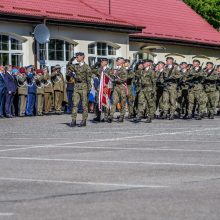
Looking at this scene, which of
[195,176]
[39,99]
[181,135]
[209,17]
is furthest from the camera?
[209,17]

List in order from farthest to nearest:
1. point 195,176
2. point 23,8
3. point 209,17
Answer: point 209,17 → point 23,8 → point 195,176

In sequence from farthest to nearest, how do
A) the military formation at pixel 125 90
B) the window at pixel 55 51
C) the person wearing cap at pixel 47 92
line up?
the window at pixel 55 51, the person wearing cap at pixel 47 92, the military formation at pixel 125 90

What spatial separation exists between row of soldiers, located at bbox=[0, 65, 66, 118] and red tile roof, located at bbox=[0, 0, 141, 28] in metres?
3.52

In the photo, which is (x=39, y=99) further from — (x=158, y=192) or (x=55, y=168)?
(x=158, y=192)

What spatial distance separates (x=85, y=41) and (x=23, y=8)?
15.6 feet

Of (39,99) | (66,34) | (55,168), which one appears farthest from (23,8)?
(55,168)

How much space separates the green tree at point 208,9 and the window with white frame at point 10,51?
25.6 metres

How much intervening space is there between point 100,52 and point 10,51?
6.97 metres

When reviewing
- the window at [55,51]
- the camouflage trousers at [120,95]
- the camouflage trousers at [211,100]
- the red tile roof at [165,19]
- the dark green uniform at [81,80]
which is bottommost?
the camouflage trousers at [211,100]

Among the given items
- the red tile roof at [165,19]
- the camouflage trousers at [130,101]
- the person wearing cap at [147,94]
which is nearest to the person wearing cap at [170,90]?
the camouflage trousers at [130,101]

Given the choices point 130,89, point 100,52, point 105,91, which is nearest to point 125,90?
point 105,91

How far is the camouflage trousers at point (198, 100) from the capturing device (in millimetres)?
28844

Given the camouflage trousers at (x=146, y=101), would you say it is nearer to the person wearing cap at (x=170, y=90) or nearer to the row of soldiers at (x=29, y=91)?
the person wearing cap at (x=170, y=90)

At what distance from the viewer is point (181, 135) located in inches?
790
